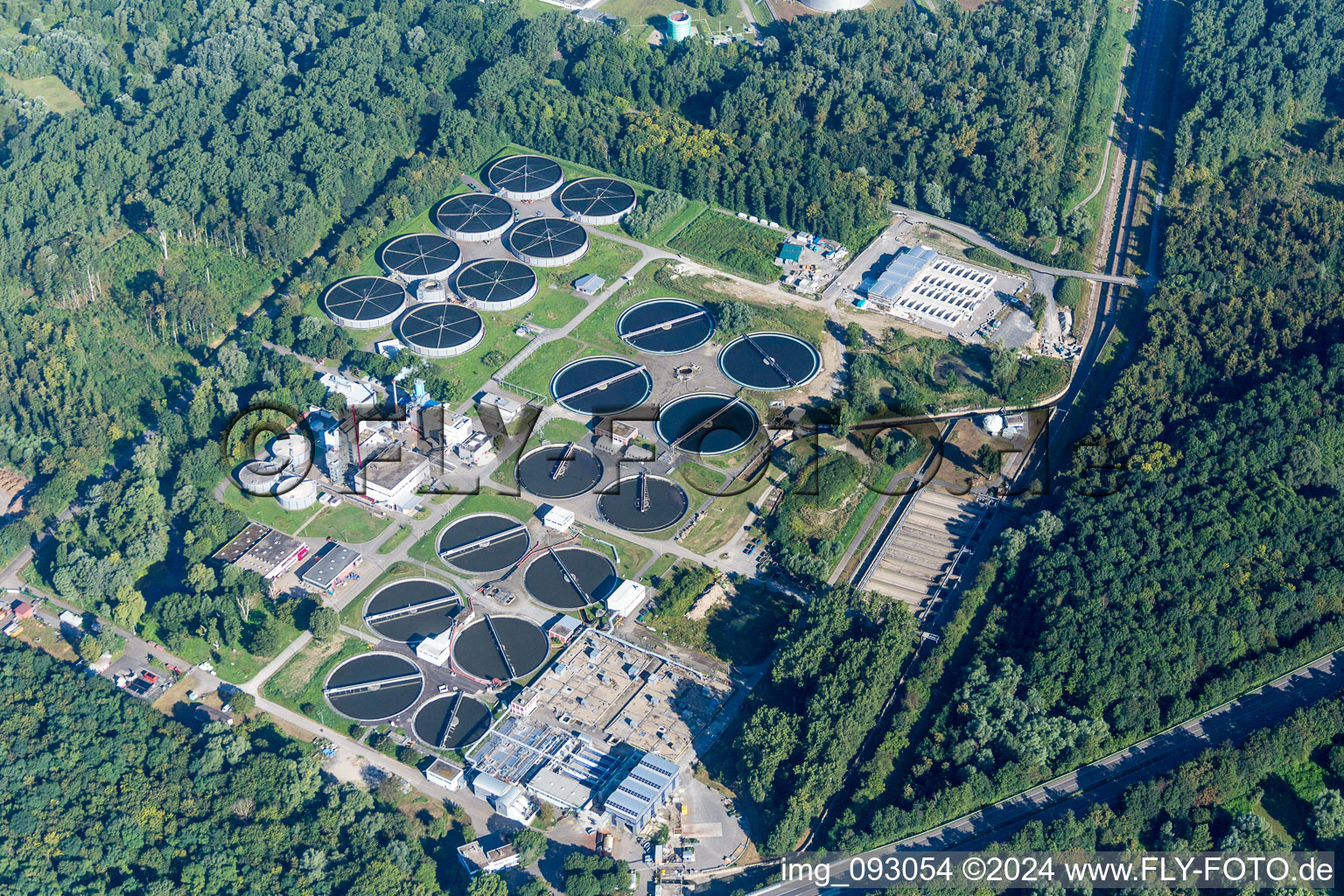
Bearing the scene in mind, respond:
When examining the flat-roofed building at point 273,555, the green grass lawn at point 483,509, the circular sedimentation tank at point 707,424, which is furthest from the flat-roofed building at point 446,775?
the circular sedimentation tank at point 707,424

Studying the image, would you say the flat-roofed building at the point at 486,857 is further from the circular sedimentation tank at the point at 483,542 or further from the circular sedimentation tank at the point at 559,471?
the circular sedimentation tank at the point at 559,471

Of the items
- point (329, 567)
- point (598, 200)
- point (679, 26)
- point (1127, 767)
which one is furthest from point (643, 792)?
point (679, 26)

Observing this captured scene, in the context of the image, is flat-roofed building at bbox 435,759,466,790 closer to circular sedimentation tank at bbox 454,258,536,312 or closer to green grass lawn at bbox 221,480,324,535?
green grass lawn at bbox 221,480,324,535

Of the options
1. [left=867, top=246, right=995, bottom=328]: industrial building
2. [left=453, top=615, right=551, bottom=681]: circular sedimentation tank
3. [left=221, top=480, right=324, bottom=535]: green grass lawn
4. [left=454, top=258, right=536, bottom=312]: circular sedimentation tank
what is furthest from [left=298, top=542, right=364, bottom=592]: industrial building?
[left=867, top=246, right=995, bottom=328]: industrial building

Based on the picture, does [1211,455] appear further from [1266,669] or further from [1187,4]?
[1187,4]

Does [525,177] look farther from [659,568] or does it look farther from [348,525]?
[659,568]

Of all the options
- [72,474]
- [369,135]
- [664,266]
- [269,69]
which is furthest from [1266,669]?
[269,69]
